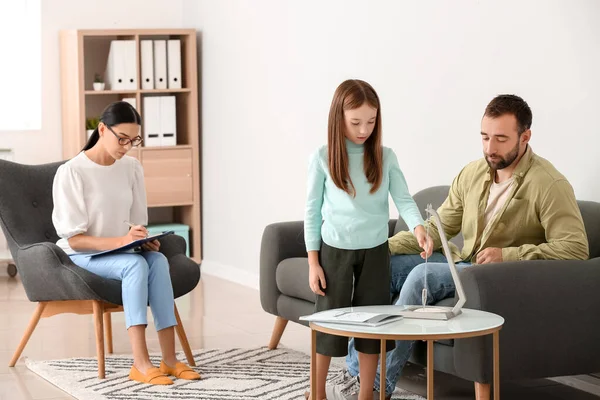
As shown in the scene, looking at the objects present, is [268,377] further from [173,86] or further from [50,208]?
[173,86]

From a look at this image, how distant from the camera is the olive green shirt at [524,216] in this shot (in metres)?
3.16

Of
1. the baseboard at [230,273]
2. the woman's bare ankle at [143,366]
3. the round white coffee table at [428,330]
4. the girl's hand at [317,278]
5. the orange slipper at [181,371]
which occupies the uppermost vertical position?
the girl's hand at [317,278]

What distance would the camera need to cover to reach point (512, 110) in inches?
130

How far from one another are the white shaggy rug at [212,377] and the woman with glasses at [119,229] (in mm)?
98

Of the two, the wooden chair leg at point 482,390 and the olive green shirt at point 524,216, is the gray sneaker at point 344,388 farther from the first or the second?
the olive green shirt at point 524,216

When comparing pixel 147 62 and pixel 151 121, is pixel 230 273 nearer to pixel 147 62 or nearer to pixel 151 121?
pixel 151 121

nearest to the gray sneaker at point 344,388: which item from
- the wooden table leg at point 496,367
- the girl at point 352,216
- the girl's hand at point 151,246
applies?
the girl at point 352,216

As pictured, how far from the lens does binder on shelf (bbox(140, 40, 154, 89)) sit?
22.2ft

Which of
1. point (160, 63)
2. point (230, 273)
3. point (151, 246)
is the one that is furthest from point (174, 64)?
point (151, 246)

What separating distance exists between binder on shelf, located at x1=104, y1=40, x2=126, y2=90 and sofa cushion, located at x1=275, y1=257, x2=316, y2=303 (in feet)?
10.1

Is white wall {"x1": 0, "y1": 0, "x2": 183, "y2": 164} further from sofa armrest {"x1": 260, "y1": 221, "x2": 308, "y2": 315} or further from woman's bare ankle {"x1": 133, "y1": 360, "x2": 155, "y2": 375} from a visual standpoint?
woman's bare ankle {"x1": 133, "y1": 360, "x2": 155, "y2": 375}

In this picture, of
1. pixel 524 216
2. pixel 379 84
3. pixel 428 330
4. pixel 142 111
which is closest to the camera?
pixel 428 330

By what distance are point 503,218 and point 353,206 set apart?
2.00 ft

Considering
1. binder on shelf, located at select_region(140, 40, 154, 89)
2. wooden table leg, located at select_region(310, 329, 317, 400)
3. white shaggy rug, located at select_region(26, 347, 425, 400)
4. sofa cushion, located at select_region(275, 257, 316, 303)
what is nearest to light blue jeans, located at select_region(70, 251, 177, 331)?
white shaggy rug, located at select_region(26, 347, 425, 400)
